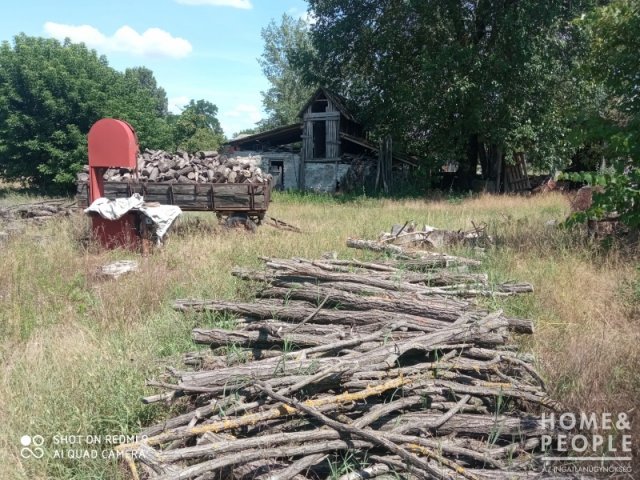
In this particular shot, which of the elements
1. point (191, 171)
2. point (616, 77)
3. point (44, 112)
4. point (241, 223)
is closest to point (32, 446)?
point (241, 223)

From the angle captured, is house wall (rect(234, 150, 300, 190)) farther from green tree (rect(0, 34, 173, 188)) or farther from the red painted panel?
the red painted panel

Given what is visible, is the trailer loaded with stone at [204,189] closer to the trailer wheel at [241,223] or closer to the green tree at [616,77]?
the trailer wheel at [241,223]

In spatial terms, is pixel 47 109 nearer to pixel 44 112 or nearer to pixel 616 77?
pixel 44 112

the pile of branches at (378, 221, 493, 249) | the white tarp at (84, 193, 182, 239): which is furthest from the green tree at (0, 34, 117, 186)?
the pile of branches at (378, 221, 493, 249)

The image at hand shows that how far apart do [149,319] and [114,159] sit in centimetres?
494

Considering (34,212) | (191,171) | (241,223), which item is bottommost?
(241,223)

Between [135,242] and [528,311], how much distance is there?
263 inches

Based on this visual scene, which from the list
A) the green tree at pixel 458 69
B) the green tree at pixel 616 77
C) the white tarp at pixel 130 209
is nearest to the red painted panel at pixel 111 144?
the white tarp at pixel 130 209

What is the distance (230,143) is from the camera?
2756 centimetres

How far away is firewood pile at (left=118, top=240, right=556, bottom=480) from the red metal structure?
204 inches

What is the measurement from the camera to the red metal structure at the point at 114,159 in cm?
906

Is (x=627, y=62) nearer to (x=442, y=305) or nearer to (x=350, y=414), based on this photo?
(x=442, y=305)

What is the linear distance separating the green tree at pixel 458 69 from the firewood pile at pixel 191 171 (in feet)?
36.0

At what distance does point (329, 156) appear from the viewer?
82.9ft
